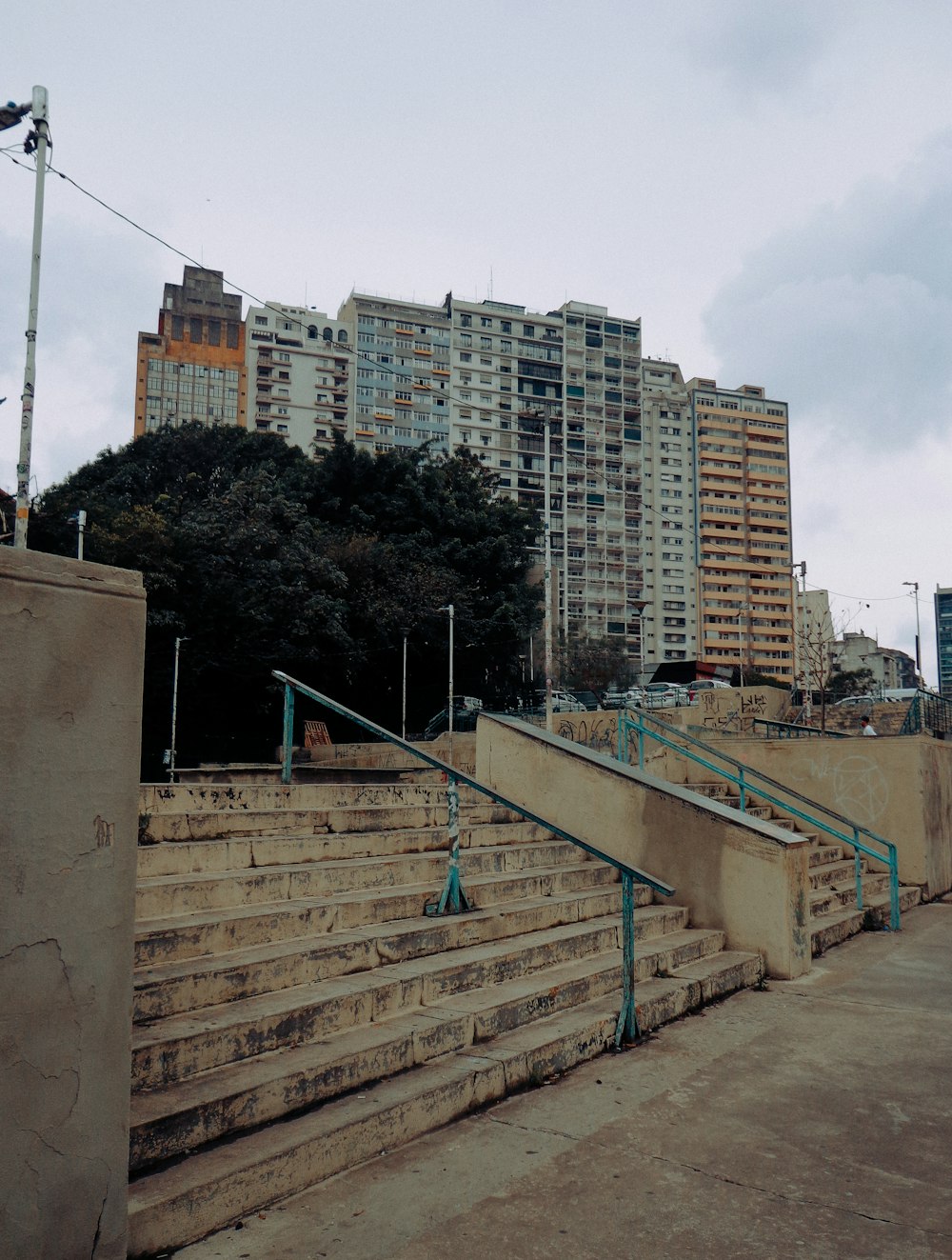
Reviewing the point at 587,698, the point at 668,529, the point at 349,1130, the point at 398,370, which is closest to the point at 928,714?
the point at 349,1130

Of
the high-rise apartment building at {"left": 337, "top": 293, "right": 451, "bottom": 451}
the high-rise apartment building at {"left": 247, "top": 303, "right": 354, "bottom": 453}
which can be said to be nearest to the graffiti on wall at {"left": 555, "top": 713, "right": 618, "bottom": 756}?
the high-rise apartment building at {"left": 337, "top": 293, "right": 451, "bottom": 451}

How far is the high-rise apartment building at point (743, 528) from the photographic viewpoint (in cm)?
11275

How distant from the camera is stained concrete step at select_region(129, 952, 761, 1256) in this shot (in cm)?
284

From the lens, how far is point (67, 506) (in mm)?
38875

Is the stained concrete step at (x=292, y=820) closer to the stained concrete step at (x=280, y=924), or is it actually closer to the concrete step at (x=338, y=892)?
the concrete step at (x=338, y=892)

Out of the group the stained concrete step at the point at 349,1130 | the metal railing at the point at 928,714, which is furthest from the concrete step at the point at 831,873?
the stained concrete step at the point at 349,1130

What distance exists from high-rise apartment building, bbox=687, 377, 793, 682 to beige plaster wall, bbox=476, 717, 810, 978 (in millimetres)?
106181

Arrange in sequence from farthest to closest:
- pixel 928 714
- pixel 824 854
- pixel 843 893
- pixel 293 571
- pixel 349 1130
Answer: pixel 293 571
pixel 928 714
pixel 824 854
pixel 843 893
pixel 349 1130

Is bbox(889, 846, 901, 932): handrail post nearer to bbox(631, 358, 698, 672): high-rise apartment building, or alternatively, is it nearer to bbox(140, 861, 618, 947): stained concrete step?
bbox(140, 861, 618, 947): stained concrete step

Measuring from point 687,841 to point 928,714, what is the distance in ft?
27.1

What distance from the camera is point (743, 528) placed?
383ft

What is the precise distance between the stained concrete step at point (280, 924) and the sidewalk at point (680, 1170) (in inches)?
41.5

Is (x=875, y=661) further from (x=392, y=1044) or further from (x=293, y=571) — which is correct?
(x=392, y=1044)

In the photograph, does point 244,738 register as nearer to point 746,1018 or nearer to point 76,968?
point 746,1018
